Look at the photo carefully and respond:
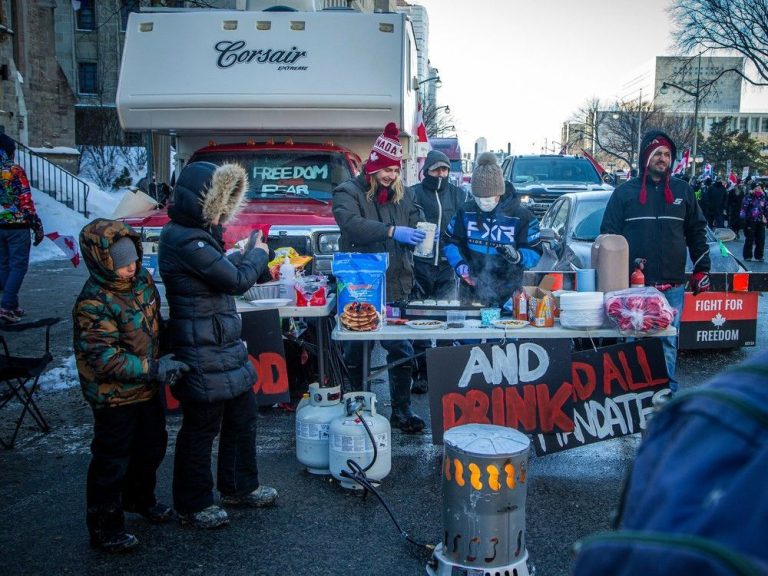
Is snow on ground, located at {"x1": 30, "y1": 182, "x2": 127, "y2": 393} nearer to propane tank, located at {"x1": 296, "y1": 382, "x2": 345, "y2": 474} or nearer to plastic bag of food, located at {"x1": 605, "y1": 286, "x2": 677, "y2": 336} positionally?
propane tank, located at {"x1": 296, "y1": 382, "x2": 345, "y2": 474}

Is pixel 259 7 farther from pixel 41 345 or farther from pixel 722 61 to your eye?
pixel 722 61

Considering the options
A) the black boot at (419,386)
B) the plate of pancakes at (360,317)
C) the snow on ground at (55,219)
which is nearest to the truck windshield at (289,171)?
the black boot at (419,386)

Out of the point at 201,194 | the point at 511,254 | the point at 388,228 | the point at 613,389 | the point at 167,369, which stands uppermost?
the point at 201,194

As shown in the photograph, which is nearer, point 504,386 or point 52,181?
point 504,386

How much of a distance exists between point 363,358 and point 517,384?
100 cm

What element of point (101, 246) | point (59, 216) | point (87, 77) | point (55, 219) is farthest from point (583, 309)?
point (87, 77)

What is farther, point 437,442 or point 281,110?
point 281,110

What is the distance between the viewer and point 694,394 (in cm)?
84

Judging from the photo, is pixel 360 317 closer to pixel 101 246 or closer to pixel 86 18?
pixel 101 246

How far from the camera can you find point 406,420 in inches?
223

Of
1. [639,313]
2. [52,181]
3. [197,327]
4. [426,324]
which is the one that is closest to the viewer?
[197,327]

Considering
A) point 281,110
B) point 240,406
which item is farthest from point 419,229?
point 281,110

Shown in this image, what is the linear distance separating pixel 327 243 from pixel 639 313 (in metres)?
3.26

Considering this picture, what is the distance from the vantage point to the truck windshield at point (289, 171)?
8156 mm
